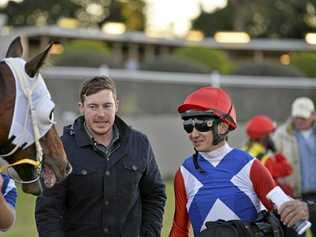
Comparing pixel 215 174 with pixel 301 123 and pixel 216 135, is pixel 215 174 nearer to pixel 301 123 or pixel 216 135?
pixel 216 135

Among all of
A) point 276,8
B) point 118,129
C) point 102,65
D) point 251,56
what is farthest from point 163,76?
point 276,8

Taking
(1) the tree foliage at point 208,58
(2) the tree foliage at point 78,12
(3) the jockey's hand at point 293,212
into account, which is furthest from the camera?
(2) the tree foliage at point 78,12

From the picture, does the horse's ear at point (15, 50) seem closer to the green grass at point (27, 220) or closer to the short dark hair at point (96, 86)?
the short dark hair at point (96, 86)

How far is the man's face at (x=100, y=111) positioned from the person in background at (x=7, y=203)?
1.74 ft

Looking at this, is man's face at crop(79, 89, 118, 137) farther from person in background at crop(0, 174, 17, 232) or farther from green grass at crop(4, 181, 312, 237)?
green grass at crop(4, 181, 312, 237)

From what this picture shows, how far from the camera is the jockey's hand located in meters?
3.39

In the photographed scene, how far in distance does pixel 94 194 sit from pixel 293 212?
3.70 ft

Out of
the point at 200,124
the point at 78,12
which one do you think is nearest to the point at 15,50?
the point at 200,124

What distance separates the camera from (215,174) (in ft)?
12.6

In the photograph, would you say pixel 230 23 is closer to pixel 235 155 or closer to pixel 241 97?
pixel 241 97

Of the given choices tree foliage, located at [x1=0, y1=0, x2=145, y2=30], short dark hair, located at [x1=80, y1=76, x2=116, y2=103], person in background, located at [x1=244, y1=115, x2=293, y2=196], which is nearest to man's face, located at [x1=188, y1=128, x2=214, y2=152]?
short dark hair, located at [x1=80, y1=76, x2=116, y2=103]

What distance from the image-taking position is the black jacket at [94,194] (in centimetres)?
399

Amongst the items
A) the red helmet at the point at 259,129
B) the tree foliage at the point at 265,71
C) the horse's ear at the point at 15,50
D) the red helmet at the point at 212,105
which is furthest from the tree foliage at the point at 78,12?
the horse's ear at the point at 15,50

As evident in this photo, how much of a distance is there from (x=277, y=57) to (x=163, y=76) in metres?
22.2
